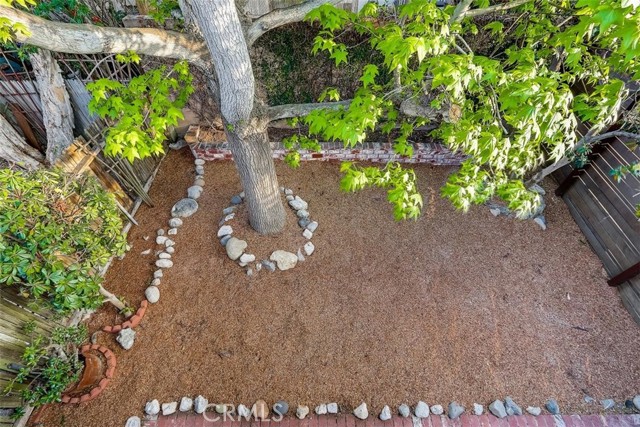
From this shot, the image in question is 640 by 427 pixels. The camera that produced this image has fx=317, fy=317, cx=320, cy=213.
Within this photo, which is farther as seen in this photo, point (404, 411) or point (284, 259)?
point (284, 259)

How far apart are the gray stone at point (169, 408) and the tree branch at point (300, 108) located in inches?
112

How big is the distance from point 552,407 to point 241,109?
4.06 meters

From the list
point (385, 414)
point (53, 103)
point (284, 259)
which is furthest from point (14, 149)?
point (385, 414)

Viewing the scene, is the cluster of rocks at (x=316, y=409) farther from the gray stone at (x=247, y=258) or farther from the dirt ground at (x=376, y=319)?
the gray stone at (x=247, y=258)

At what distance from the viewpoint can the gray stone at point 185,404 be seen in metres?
2.95

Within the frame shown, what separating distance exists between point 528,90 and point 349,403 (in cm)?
294

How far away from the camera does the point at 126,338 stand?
3270mm

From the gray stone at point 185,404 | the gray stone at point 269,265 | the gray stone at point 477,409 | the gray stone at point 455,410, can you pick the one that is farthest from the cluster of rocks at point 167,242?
the gray stone at point 477,409

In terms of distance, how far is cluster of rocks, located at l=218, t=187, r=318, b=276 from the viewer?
3.88m

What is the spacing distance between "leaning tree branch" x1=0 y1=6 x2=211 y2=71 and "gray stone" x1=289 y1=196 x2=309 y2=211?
2332mm

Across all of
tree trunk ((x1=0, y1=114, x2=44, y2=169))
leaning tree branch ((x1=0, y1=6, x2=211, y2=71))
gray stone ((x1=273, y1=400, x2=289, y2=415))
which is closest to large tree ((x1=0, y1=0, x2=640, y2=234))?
leaning tree branch ((x1=0, y1=6, x2=211, y2=71))

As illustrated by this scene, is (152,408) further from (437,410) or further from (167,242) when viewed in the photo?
(437,410)

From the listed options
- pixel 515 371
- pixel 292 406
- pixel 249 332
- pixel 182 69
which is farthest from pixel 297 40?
pixel 515 371

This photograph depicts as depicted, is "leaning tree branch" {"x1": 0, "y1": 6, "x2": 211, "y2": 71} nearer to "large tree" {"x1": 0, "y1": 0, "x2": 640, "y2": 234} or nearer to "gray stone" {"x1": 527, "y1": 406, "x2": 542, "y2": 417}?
"large tree" {"x1": 0, "y1": 0, "x2": 640, "y2": 234}
